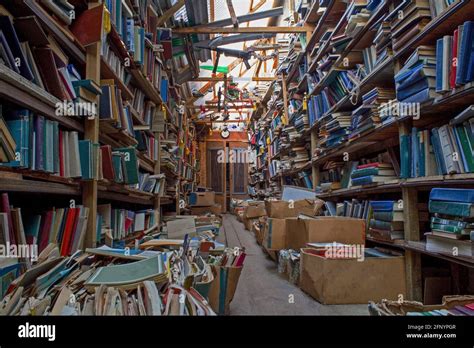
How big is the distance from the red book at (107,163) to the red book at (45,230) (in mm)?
515

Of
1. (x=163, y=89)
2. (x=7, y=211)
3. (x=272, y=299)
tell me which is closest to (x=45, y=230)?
(x=7, y=211)

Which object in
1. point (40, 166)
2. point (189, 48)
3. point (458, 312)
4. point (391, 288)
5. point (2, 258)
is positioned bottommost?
point (391, 288)

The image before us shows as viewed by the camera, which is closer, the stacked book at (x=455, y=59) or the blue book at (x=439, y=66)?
the stacked book at (x=455, y=59)

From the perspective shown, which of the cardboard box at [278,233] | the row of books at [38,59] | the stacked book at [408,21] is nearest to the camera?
the row of books at [38,59]

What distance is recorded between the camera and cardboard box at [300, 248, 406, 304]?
6.45ft

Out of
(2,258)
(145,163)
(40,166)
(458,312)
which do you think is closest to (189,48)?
(145,163)

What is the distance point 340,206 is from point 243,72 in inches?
254

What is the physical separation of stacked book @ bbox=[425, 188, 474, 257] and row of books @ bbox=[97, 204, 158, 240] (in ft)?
6.55

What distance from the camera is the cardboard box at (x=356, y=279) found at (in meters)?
1.96

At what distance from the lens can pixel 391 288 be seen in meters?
2.04

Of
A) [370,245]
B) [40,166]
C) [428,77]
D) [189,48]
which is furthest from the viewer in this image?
[189,48]

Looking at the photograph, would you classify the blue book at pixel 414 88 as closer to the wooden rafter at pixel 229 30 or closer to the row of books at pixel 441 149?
the row of books at pixel 441 149

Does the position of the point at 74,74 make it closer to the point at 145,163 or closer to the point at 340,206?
the point at 145,163

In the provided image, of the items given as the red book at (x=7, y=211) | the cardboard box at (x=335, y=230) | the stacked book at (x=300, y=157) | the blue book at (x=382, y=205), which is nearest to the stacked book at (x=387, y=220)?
the blue book at (x=382, y=205)
